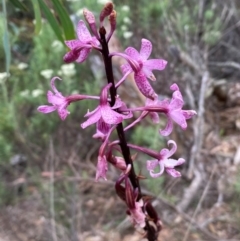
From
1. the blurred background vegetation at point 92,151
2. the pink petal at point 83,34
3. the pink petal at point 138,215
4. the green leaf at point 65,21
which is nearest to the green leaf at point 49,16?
the green leaf at point 65,21

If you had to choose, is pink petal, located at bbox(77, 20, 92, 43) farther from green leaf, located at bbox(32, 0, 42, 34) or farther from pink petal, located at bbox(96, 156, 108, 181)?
green leaf, located at bbox(32, 0, 42, 34)

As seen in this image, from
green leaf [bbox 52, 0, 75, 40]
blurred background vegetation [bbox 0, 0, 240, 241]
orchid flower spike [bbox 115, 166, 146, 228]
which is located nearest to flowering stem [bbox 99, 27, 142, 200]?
orchid flower spike [bbox 115, 166, 146, 228]

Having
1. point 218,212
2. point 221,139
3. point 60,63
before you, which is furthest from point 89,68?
point 218,212

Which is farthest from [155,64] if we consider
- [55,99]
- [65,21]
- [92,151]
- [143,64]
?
[92,151]

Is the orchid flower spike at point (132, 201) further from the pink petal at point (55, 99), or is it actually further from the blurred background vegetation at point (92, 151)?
the blurred background vegetation at point (92, 151)

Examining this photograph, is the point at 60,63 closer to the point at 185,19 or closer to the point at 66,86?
the point at 66,86

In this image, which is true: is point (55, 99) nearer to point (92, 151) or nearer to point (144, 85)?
point (144, 85)
